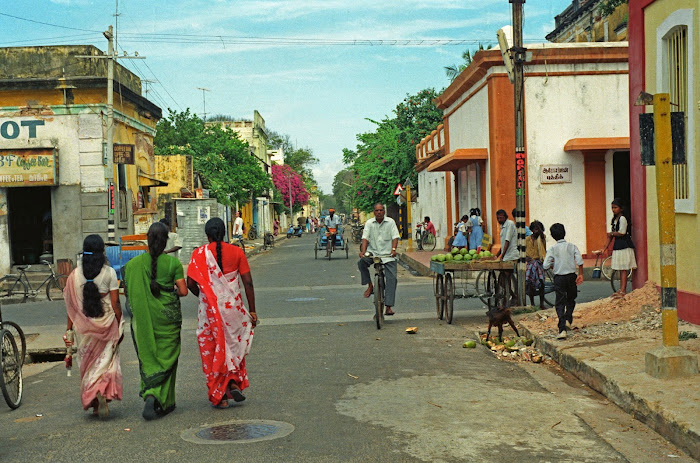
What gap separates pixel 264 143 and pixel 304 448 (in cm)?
8458

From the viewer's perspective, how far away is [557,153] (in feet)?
75.6

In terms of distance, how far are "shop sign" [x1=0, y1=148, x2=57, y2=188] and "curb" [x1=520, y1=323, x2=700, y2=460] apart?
18063mm

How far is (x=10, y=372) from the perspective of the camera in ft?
25.5

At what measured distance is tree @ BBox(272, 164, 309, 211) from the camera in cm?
9306

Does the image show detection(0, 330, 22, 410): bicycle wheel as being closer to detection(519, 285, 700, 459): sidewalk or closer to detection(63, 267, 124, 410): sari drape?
detection(63, 267, 124, 410): sari drape

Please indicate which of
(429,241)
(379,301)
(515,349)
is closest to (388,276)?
(379,301)

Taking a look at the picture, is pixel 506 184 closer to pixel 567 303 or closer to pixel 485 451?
pixel 567 303

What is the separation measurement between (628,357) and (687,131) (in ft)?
11.4

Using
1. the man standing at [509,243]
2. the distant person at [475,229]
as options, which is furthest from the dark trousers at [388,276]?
the distant person at [475,229]

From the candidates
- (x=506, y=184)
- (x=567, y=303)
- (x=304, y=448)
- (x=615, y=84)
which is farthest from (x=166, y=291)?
(x=615, y=84)

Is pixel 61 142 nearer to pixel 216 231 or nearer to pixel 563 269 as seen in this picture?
pixel 563 269

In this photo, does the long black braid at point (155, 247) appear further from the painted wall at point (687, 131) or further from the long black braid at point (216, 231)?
the painted wall at point (687, 131)

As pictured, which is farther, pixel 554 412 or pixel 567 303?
pixel 567 303

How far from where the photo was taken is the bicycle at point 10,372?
747 centimetres
